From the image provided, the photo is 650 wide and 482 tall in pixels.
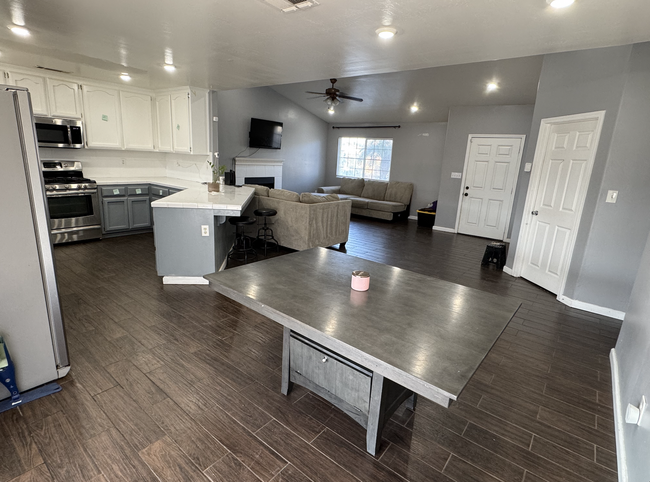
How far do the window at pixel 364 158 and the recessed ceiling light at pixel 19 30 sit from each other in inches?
297

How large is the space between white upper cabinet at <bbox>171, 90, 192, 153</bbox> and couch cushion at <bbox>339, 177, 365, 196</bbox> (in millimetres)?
4956

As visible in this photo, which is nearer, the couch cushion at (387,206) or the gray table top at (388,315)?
the gray table top at (388,315)

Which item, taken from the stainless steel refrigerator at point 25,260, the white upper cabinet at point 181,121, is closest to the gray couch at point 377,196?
the white upper cabinet at point 181,121

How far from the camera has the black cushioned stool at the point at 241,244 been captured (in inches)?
178

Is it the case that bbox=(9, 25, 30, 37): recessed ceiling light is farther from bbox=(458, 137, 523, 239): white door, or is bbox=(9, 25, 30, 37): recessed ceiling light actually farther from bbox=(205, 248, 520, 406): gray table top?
bbox=(458, 137, 523, 239): white door

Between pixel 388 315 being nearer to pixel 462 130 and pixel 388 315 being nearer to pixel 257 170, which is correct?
pixel 462 130

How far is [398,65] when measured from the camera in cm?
349

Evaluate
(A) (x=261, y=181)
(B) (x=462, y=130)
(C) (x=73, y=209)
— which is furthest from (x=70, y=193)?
(B) (x=462, y=130)

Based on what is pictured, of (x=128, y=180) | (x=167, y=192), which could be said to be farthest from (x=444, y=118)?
(x=128, y=180)

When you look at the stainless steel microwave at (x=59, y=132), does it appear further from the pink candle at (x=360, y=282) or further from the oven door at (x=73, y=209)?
the pink candle at (x=360, y=282)

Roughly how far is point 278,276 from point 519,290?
3384mm

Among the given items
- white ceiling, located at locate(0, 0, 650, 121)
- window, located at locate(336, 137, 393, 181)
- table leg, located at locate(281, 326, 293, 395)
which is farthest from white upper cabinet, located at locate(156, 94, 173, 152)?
window, located at locate(336, 137, 393, 181)

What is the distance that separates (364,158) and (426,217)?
2.83 m

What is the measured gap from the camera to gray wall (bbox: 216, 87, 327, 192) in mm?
7586
